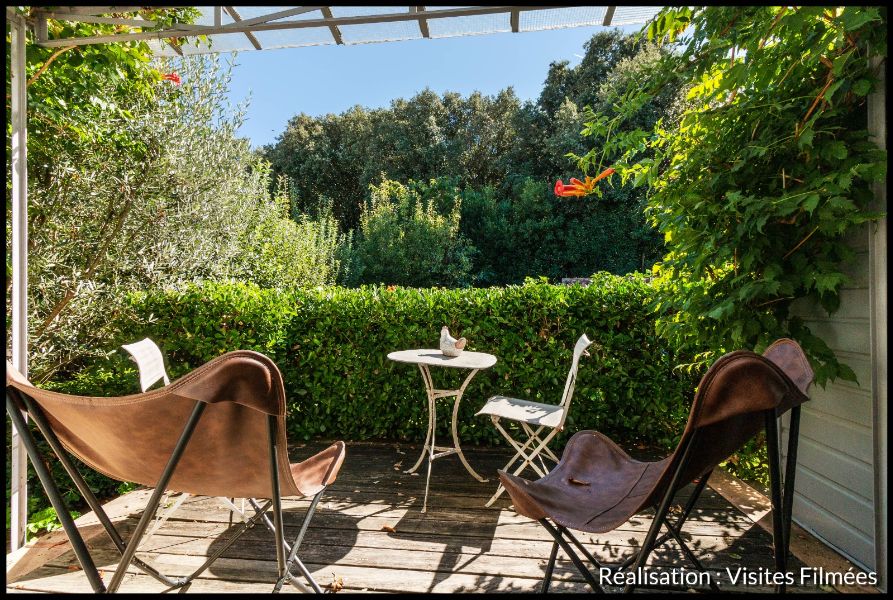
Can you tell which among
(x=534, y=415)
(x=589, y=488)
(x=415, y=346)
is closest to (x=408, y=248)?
(x=415, y=346)

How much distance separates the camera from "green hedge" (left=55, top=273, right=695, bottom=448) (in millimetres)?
4188

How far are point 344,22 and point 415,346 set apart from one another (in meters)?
2.59

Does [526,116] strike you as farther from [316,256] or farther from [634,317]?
[634,317]

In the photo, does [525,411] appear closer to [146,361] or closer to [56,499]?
[146,361]

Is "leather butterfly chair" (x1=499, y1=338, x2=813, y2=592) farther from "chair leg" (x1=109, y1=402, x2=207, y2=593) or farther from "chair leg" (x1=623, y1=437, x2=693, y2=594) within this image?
"chair leg" (x1=109, y1=402, x2=207, y2=593)

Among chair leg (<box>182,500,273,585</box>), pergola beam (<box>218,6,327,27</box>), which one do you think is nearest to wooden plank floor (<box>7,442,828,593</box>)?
chair leg (<box>182,500,273,585</box>)

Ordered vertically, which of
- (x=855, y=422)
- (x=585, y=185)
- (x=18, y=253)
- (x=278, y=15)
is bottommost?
(x=855, y=422)

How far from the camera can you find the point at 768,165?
2537 millimetres

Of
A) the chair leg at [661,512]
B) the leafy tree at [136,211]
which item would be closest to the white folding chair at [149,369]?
the leafy tree at [136,211]

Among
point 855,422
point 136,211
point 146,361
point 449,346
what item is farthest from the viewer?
point 136,211

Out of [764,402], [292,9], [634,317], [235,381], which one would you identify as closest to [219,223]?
[292,9]

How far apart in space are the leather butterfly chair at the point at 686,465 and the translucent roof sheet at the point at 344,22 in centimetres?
235

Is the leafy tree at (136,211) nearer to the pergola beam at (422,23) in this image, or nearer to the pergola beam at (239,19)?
the pergola beam at (239,19)

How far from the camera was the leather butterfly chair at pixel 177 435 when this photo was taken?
1243 mm
